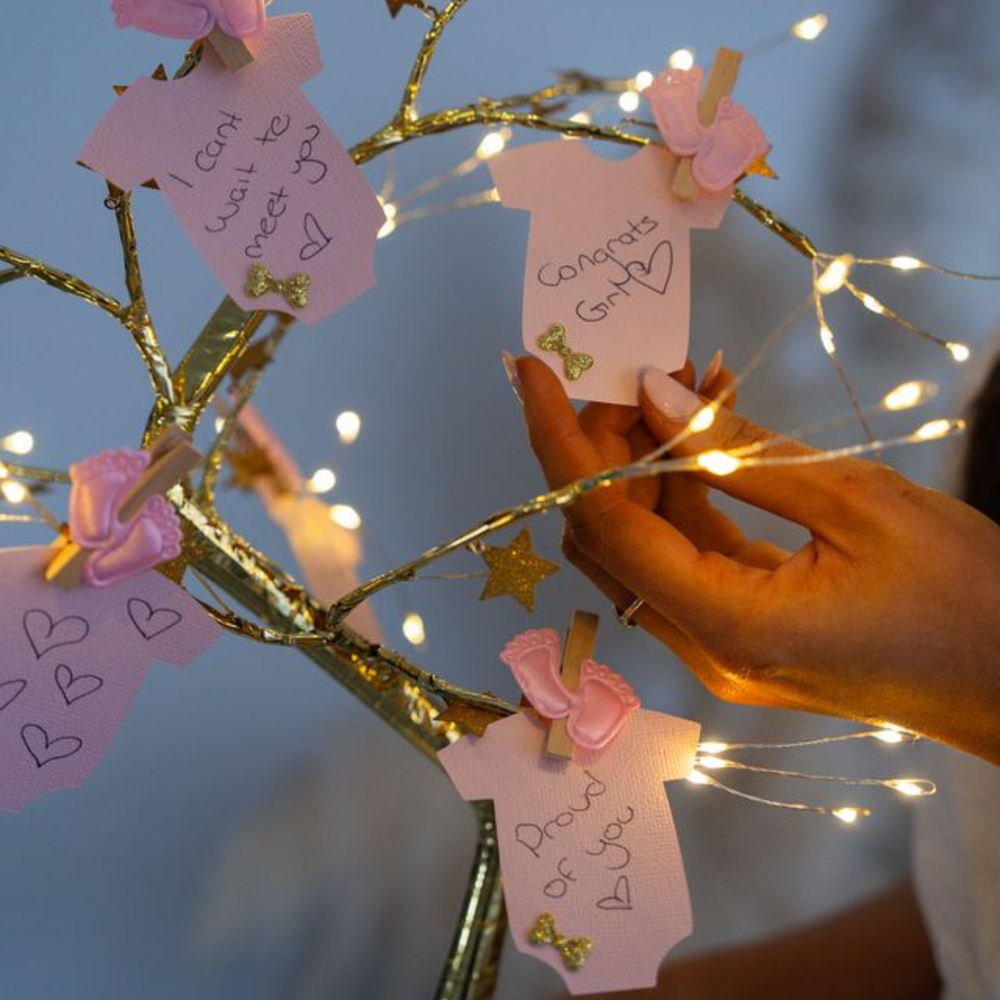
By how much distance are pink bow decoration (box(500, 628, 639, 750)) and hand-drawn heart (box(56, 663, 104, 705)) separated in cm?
20

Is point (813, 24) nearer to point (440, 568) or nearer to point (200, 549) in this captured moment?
point (200, 549)

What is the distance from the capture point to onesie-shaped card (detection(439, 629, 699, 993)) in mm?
646

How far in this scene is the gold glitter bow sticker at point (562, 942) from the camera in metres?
0.64

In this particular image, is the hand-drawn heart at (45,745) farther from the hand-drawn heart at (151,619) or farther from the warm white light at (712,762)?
the warm white light at (712,762)

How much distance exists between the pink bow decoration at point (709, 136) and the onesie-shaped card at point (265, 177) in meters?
0.17

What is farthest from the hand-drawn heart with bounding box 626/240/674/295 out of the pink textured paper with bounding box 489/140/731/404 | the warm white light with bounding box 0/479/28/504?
the warm white light with bounding box 0/479/28/504

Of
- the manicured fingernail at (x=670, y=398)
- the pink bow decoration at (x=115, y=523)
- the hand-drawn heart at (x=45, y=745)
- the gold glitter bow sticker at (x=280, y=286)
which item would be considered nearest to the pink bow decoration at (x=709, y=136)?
the manicured fingernail at (x=670, y=398)

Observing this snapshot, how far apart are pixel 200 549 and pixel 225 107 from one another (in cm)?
25

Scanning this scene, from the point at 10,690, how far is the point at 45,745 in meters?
0.03

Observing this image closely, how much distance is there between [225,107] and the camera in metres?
0.63

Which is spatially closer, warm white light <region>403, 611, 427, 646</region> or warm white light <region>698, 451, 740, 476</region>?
warm white light <region>698, 451, 740, 476</region>

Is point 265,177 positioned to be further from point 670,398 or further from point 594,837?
point 594,837

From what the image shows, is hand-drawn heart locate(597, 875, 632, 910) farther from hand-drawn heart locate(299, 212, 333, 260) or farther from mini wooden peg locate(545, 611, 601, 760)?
hand-drawn heart locate(299, 212, 333, 260)

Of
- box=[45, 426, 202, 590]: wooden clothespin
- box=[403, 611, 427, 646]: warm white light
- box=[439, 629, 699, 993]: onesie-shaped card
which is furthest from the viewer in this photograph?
box=[403, 611, 427, 646]: warm white light
